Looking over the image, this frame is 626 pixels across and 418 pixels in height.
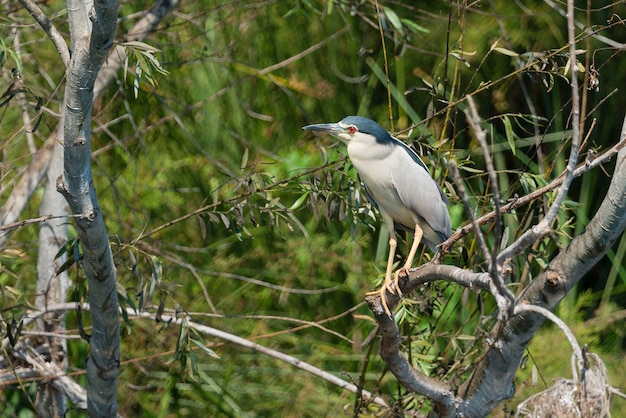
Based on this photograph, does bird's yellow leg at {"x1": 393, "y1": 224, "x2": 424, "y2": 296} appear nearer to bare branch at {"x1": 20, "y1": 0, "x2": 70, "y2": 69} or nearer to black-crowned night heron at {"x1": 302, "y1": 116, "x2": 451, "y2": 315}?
black-crowned night heron at {"x1": 302, "y1": 116, "x2": 451, "y2": 315}

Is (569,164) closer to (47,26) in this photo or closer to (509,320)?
(509,320)

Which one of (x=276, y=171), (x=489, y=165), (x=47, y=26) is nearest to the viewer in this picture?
(x=489, y=165)

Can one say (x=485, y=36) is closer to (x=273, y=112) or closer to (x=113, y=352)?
(x=273, y=112)

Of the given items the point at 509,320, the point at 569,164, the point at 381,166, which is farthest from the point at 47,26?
the point at 509,320

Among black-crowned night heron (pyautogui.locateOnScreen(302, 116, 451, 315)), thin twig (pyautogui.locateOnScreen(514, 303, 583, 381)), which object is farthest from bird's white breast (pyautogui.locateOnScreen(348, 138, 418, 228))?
thin twig (pyautogui.locateOnScreen(514, 303, 583, 381))

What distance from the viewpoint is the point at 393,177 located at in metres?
2.80

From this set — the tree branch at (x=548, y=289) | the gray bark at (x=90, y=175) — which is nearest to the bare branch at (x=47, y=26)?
the gray bark at (x=90, y=175)

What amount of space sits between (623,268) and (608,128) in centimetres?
76

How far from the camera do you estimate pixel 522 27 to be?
15.3 feet

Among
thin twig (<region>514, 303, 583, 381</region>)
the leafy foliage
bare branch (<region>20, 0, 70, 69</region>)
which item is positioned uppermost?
bare branch (<region>20, 0, 70, 69</region>)

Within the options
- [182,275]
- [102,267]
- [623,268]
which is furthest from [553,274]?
[623,268]

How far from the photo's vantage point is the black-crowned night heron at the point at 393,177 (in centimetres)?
279

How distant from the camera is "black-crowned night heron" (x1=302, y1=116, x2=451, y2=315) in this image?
2.79 metres

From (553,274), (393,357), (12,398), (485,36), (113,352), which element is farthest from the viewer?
(485,36)
